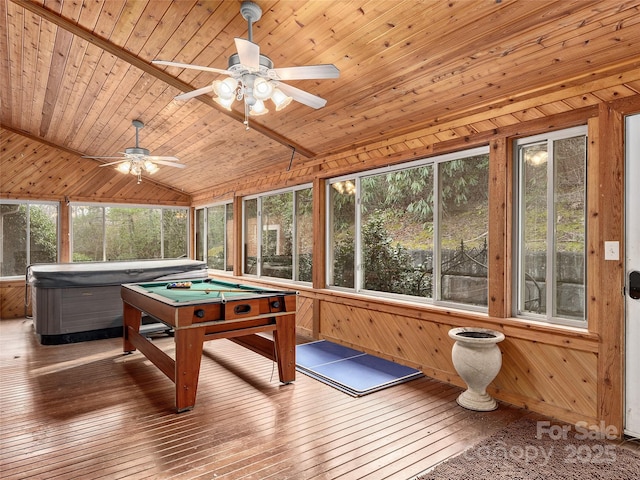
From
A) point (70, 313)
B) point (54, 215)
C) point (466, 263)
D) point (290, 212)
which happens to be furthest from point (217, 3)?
point (54, 215)

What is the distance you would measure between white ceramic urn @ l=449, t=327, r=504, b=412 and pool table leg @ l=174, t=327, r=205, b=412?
2145 mm

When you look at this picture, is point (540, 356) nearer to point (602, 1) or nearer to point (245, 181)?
point (602, 1)

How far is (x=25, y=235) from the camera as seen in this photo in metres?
7.61

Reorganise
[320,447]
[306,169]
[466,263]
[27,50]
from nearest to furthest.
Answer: [320,447] < [466,263] < [27,50] < [306,169]

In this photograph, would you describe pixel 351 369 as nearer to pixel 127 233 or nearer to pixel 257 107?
pixel 257 107

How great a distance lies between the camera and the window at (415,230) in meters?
3.78

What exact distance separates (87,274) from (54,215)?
3.87m

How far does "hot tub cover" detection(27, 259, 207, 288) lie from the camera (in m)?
4.95

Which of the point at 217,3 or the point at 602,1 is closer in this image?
the point at 602,1

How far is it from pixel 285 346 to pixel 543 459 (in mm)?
2167

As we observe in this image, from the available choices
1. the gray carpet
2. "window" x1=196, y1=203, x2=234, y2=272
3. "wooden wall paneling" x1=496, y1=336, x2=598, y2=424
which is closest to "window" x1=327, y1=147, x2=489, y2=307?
"wooden wall paneling" x1=496, y1=336, x2=598, y2=424

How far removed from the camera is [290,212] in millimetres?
6422

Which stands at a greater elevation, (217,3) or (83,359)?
(217,3)

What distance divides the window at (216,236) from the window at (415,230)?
11.3ft
